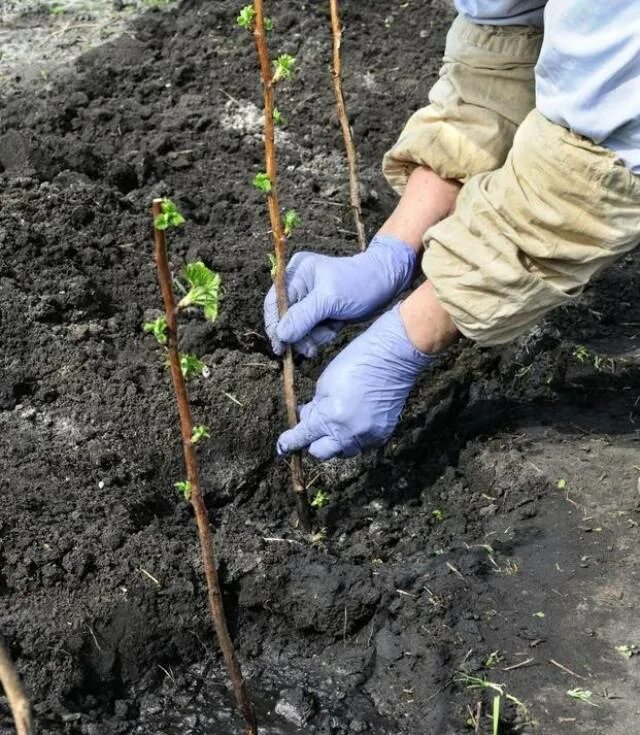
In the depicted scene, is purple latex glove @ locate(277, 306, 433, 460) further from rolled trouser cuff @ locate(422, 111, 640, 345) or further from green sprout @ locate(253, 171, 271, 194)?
green sprout @ locate(253, 171, 271, 194)

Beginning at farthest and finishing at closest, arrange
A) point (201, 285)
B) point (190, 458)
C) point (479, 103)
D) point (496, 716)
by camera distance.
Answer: point (479, 103), point (496, 716), point (190, 458), point (201, 285)

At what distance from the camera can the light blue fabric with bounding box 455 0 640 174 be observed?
2398 mm

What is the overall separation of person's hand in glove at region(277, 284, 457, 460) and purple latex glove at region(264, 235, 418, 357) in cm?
15

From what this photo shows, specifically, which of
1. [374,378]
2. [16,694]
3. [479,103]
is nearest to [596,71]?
[479,103]

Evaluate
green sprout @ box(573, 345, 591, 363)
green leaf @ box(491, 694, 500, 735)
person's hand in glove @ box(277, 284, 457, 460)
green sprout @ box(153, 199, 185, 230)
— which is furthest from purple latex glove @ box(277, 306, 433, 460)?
green sprout @ box(153, 199, 185, 230)

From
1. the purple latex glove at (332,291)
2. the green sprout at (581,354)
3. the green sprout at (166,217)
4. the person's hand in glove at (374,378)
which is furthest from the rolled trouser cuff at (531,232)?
the green sprout at (166,217)

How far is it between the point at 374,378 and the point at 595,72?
103 cm

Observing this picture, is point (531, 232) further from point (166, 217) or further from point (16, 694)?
point (16, 694)

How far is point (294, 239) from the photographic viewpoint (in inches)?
157

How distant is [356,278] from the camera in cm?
325

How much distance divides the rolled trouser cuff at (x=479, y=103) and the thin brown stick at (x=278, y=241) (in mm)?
684

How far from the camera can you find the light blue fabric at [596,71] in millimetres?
2398

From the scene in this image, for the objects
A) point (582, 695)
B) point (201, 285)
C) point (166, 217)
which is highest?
point (166, 217)

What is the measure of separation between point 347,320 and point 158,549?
96cm
